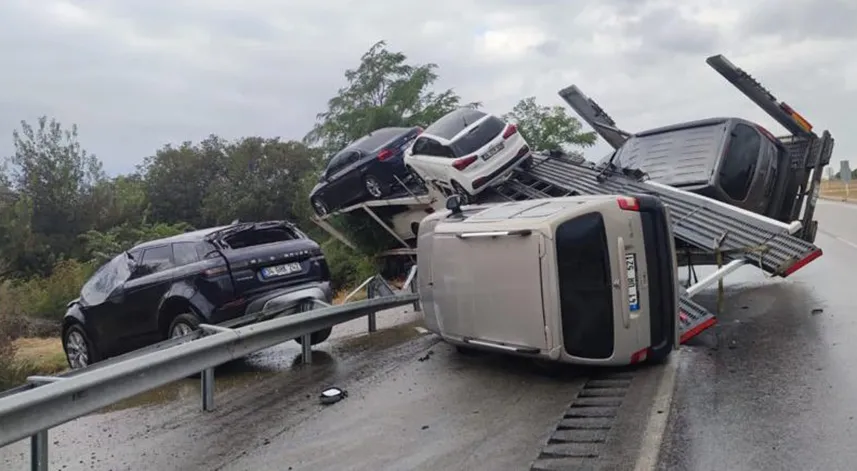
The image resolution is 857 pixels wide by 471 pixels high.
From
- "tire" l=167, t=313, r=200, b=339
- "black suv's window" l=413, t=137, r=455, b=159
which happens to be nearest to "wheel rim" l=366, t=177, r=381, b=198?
"black suv's window" l=413, t=137, r=455, b=159

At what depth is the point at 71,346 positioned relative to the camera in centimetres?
914

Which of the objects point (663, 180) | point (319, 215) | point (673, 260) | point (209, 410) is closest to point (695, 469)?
point (673, 260)

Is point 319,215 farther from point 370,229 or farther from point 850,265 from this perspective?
point 850,265

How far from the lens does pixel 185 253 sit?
7.92 m

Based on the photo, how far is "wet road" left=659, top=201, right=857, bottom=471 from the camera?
153 inches

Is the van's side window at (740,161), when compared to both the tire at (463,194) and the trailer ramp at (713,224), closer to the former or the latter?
the trailer ramp at (713,224)

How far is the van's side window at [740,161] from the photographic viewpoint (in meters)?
9.14

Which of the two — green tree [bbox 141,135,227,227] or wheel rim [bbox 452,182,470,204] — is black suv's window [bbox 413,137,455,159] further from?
green tree [bbox 141,135,227,227]

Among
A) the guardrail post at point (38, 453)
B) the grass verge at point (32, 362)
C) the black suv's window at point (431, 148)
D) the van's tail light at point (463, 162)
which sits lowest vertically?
the grass verge at point (32, 362)

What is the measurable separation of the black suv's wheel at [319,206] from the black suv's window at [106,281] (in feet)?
14.9

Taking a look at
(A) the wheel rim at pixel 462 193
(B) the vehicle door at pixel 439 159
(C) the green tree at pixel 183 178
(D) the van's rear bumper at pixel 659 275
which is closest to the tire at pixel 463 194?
(A) the wheel rim at pixel 462 193

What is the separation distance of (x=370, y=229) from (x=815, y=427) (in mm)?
10111

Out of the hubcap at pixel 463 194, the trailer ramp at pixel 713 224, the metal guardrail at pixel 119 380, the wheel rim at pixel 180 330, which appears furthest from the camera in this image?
the hubcap at pixel 463 194

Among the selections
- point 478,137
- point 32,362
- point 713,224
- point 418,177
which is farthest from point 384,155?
point 32,362
